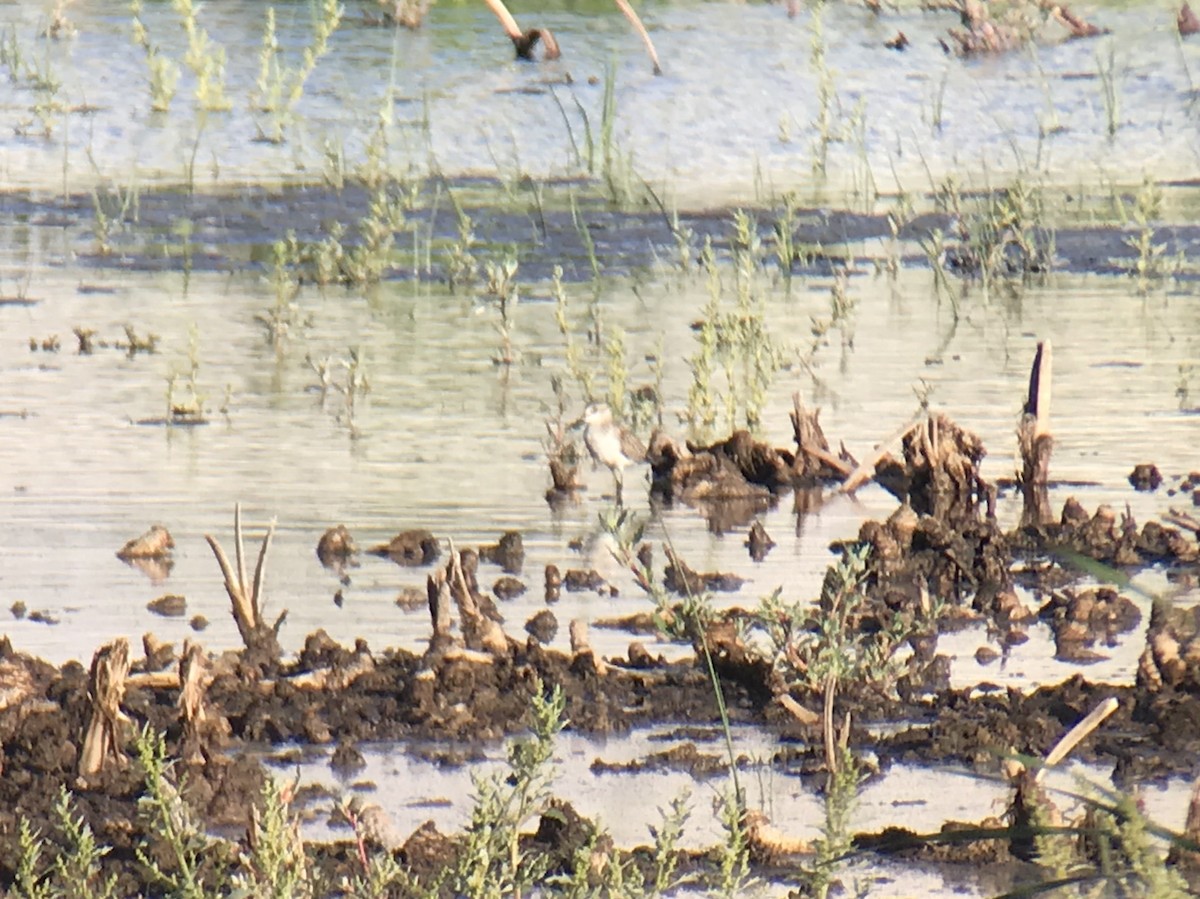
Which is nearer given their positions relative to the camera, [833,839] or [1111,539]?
[833,839]

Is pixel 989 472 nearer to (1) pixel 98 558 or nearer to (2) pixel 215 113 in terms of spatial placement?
(1) pixel 98 558

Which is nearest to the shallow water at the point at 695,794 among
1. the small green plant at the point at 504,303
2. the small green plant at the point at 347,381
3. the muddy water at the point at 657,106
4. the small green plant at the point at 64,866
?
the small green plant at the point at 64,866

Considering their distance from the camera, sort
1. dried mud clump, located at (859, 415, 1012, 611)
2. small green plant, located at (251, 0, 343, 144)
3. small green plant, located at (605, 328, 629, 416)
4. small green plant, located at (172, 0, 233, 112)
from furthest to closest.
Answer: small green plant, located at (172, 0, 233, 112) → small green plant, located at (251, 0, 343, 144) → small green plant, located at (605, 328, 629, 416) → dried mud clump, located at (859, 415, 1012, 611)

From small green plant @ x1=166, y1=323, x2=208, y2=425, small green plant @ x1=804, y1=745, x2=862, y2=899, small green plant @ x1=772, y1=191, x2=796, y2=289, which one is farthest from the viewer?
small green plant @ x1=772, y1=191, x2=796, y2=289

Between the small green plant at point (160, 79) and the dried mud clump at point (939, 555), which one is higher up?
the dried mud clump at point (939, 555)

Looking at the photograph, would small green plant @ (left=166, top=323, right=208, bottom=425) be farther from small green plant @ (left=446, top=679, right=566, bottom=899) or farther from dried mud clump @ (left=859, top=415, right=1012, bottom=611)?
small green plant @ (left=446, top=679, right=566, bottom=899)

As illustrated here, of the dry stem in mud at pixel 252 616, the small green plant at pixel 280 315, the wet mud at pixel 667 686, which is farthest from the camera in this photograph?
the small green plant at pixel 280 315

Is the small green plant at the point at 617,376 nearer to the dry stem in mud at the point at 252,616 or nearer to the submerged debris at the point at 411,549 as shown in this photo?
the submerged debris at the point at 411,549

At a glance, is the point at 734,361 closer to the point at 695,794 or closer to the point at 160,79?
the point at 695,794

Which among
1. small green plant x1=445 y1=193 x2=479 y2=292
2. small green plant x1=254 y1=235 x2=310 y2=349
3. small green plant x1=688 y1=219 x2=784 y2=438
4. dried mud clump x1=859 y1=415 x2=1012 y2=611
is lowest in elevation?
small green plant x1=445 y1=193 x2=479 y2=292

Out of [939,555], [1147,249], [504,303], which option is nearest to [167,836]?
[939,555]

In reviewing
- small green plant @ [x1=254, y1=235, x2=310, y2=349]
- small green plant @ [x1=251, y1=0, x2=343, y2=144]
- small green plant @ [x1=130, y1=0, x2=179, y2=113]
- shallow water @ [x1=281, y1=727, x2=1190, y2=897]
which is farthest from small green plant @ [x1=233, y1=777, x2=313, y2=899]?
small green plant @ [x1=130, y1=0, x2=179, y2=113]

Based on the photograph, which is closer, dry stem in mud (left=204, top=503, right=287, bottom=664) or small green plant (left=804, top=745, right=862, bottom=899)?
small green plant (left=804, top=745, right=862, bottom=899)

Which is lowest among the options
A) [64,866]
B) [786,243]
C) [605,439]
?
[786,243]
